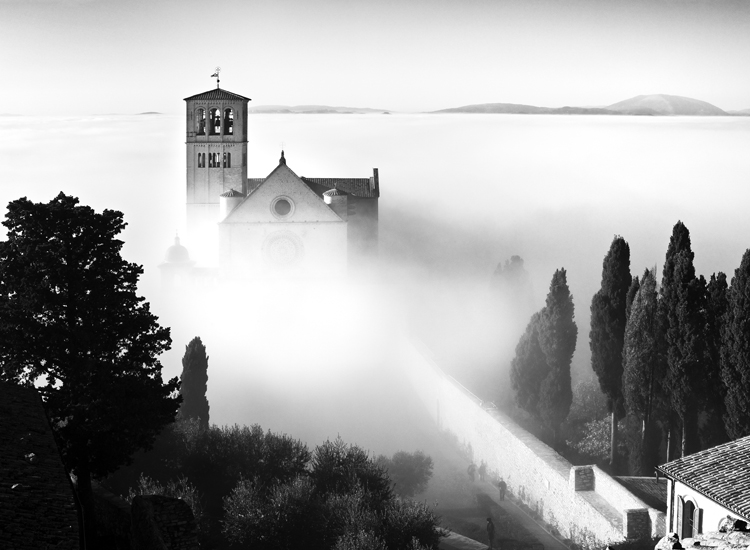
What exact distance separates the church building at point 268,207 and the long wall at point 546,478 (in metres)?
13.0

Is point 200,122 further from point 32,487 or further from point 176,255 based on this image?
point 32,487

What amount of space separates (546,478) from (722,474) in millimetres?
6044

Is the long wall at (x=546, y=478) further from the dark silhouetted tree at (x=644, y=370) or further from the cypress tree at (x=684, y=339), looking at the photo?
the cypress tree at (x=684, y=339)

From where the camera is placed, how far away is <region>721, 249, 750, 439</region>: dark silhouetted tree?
18.9 m

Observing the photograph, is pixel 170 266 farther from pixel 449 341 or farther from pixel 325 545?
pixel 325 545

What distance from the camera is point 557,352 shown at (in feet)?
83.2

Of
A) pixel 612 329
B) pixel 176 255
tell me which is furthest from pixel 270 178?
pixel 612 329

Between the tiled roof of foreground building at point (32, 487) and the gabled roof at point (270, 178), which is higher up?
the gabled roof at point (270, 178)

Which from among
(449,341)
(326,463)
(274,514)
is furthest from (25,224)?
(449,341)

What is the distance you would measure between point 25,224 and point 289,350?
20675 mm

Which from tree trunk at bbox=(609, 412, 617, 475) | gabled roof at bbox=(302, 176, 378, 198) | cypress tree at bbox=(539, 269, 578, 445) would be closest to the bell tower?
gabled roof at bbox=(302, 176, 378, 198)

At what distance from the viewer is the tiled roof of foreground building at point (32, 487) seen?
26.0 feet

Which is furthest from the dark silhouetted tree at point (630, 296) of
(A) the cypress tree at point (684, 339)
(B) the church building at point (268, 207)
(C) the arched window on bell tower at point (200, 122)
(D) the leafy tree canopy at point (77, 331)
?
A: (C) the arched window on bell tower at point (200, 122)

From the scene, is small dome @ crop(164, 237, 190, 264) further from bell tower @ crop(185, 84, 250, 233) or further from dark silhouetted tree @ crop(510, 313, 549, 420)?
dark silhouetted tree @ crop(510, 313, 549, 420)
